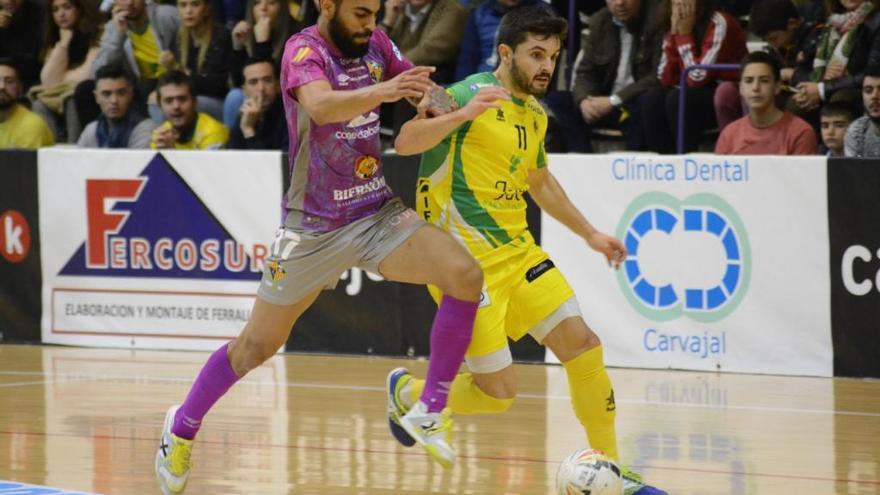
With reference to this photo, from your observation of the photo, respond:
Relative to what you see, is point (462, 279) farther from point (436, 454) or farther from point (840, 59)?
point (840, 59)

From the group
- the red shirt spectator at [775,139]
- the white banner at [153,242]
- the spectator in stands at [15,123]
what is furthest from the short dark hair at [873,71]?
the spectator in stands at [15,123]

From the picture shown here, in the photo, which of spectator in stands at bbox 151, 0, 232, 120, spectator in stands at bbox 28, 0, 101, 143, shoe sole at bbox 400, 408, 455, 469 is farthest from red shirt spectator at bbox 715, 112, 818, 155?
spectator in stands at bbox 28, 0, 101, 143

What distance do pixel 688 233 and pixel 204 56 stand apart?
538 centimetres

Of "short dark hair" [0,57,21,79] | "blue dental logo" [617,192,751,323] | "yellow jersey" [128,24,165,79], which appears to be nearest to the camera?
"blue dental logo" [617,192,751,323]

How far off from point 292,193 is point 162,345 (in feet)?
19.4

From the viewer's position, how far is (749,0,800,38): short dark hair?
40.9ft

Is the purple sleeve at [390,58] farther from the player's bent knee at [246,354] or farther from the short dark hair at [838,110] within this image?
the short dark hair at [838,110]

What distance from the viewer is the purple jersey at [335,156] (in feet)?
21.4

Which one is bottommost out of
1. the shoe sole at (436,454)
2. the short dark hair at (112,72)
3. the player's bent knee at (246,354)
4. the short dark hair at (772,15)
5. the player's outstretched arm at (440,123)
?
the shoe sole at (436,454)

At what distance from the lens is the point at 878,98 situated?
1094 centimetres

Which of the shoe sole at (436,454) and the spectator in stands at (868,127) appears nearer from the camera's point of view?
the shoe sole at (436,454)

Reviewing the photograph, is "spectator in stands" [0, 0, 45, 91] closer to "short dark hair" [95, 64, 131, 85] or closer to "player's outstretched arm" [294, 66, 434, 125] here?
"short dark hair" [95, 64, 131, 85]

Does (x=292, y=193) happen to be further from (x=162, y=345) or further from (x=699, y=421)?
(x=162, y=345)

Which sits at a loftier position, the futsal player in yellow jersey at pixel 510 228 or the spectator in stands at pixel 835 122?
the spectator in stands at pixel 835 122
